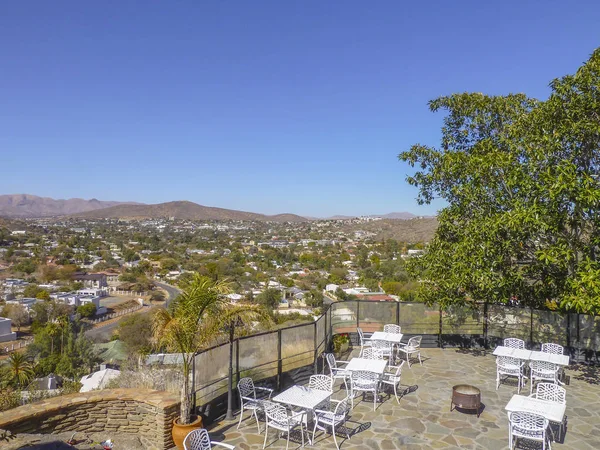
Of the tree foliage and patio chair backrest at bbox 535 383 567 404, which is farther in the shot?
the tree foliage

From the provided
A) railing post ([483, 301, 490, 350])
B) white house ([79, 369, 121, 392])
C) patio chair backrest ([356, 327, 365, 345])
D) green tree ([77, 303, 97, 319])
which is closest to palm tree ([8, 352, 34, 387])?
white house ([79, 369, 121, 392])

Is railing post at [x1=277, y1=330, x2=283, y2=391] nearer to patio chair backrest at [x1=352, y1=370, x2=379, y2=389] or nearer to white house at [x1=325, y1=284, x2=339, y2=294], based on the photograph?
patio chair backrest at [x1=352, y1=370, x2=379, y2=389]

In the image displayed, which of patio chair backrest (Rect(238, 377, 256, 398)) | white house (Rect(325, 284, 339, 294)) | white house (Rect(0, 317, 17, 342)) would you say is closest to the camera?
patio chair backrest (Rect(238, 377, 256, 398))

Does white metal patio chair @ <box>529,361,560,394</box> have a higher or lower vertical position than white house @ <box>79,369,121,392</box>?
higher

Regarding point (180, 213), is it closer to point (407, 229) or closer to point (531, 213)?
point (407, 229)

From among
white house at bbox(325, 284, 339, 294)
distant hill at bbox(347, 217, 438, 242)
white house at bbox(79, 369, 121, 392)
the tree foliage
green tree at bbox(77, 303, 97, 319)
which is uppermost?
the tree foliage

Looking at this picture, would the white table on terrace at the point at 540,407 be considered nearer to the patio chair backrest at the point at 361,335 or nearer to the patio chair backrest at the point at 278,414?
the patio chair backrest at the point at 278,414

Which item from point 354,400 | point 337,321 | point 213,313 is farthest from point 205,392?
point 337,321

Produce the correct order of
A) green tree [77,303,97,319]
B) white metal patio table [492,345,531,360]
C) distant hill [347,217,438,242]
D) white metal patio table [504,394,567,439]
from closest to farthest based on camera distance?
white metal patio table [504,394,567,439] < white metal patio table [492,345,531,360] < green tree [77,303,97,319] < distant hill [347,217,438,242]
